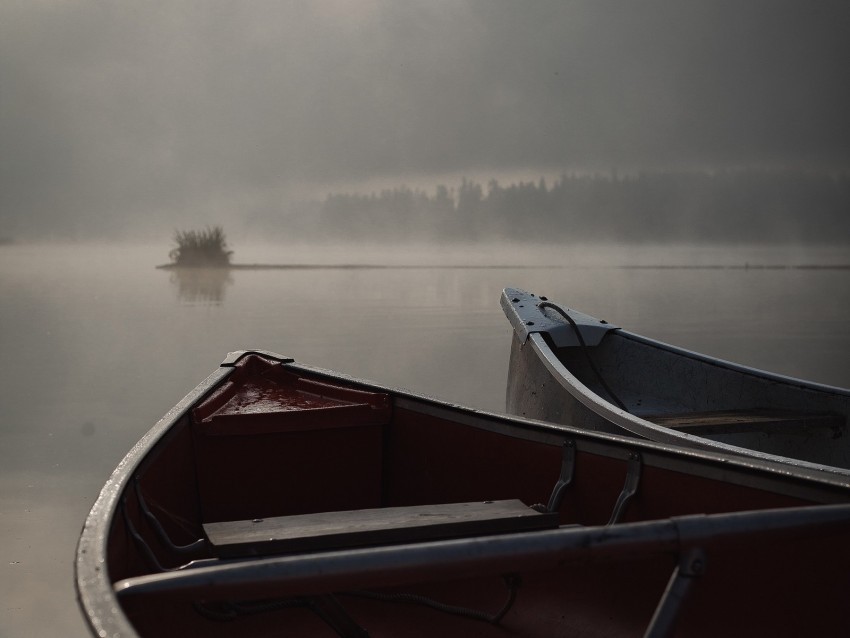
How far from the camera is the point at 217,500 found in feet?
9.93

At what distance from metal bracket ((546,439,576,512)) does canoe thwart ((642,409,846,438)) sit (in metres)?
1.56

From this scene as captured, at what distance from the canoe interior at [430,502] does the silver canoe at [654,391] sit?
2.90ft

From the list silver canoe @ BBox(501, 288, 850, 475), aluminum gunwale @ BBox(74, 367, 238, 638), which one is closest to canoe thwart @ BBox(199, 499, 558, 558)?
aluminum gunwale @ BBox(74, 367, 238, 638)

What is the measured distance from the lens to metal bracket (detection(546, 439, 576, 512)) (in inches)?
102

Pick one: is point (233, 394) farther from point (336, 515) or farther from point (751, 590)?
point (751, 590)

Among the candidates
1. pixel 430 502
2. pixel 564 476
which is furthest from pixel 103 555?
pixel 430 502

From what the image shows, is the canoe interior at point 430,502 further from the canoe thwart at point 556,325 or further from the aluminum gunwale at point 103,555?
the canoe thwart at point 556,325

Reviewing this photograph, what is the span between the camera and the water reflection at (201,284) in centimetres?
2716

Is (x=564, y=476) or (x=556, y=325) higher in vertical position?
(x=556, y=325)

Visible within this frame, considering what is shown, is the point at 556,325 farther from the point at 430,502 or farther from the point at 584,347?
the point at 430,502

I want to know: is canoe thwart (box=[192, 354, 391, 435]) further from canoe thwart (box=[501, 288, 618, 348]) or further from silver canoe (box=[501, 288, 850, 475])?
canoe thwart (box=[501, 288, 618, 348])

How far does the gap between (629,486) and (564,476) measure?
0.25 m

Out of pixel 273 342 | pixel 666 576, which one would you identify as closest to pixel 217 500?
pixel 666 576

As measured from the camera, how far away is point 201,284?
35719 millimetres
